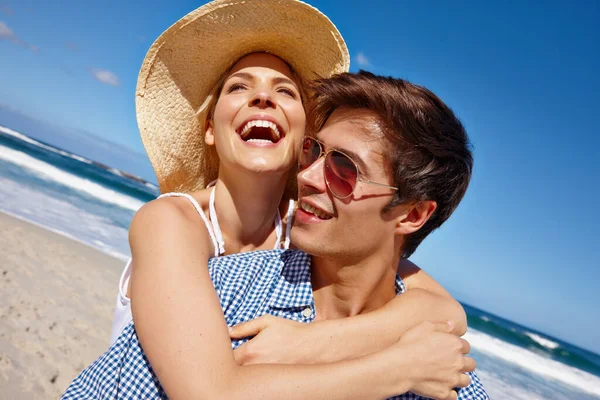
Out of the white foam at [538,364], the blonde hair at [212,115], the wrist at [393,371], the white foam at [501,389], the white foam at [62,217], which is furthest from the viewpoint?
the white foam at [538,364]

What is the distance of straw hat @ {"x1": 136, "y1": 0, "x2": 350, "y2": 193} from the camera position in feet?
9.87

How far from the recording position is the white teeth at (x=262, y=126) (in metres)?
2.78

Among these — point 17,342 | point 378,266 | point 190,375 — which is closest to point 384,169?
point 378,266

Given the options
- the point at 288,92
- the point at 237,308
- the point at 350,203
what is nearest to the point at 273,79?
the point at 288,92

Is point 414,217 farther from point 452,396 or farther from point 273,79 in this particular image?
point 273,79

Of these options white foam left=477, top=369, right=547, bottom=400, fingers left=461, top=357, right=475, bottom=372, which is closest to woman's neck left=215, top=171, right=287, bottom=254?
fingers left=461, top=357, right=475, bottom=372

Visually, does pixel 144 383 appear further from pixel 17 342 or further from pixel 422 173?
pixel 17 342

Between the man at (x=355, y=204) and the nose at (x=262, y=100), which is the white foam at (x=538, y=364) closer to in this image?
the man at (x=355, y=204)

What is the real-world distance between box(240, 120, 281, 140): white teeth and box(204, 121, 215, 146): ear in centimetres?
49

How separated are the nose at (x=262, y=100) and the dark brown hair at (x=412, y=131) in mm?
302

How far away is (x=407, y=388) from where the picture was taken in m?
1.96

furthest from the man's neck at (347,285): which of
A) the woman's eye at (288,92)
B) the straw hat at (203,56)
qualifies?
the straw hat at (203,56)

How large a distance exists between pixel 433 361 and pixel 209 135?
83.9 inches

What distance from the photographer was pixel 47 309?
6.44 metres
